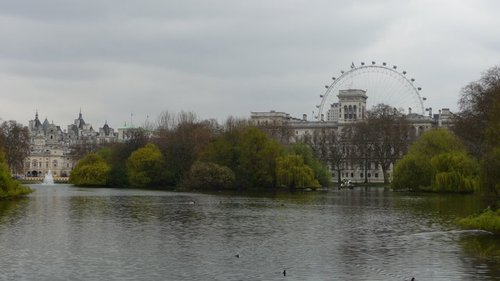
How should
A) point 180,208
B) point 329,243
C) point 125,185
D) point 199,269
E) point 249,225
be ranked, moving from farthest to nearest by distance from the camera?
point 125,185 < point 180,208 < point 249,225 < point 329,243 < point 199,269

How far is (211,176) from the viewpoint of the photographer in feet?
277

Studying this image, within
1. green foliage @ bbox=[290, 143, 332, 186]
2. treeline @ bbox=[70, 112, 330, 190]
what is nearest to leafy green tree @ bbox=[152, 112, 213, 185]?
treeline @ bbox=[70, 112, 330, 190]

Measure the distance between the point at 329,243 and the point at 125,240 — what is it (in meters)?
7.98

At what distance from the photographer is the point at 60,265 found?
23828 mm

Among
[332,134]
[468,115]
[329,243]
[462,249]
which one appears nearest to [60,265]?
[329,243]

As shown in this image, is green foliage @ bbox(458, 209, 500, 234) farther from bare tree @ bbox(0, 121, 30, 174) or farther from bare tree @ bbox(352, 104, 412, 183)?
bare tree @ bbox(0, 121, 30, 174)

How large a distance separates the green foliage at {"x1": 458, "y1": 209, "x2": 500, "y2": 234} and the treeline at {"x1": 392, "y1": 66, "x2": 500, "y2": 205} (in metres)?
14.5

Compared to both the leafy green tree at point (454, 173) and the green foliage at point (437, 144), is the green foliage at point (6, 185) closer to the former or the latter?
the leafy green tree at point (454, 173)

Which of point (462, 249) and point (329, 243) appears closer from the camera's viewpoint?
point (462, 249)

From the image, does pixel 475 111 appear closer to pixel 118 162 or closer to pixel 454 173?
pixel 454 173

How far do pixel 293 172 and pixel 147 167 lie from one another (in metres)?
21.3

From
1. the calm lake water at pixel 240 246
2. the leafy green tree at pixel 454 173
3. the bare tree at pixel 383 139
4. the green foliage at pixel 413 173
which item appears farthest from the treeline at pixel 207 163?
the calm lake water at pixel 240 246

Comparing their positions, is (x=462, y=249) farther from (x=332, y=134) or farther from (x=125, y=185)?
(x=332, y=134)

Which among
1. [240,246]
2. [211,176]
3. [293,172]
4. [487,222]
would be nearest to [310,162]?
[293,172]
